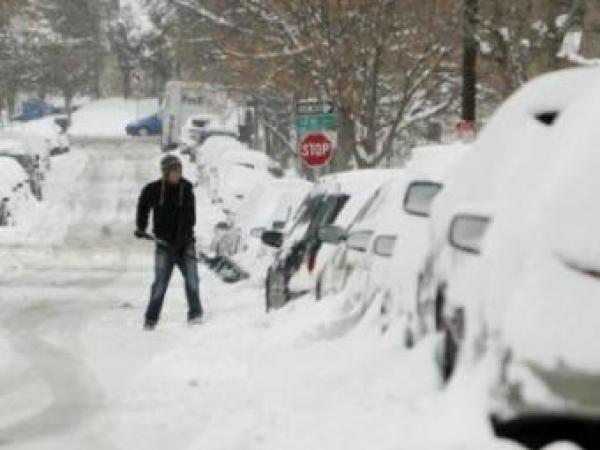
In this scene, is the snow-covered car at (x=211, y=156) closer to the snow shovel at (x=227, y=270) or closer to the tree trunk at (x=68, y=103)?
the snow shovel at (x=227, y=270)

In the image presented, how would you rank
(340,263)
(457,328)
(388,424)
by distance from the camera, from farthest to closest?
(340,263), (388,424), (457,328)

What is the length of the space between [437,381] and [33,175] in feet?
118

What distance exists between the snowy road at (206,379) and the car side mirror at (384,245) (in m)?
0.52

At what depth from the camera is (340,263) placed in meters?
11.1

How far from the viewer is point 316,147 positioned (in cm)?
2069

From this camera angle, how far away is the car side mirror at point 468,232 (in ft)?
17.4

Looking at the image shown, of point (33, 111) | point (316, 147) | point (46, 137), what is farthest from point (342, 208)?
point (33, 111)

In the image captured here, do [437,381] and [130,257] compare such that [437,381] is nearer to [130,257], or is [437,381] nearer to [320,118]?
[320,118]

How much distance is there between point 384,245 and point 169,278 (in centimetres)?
520

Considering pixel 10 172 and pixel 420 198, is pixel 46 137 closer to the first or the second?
pixel 10 172

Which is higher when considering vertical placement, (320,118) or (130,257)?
(320,118)

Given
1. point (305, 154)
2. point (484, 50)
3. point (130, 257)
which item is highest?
point (484, 50)

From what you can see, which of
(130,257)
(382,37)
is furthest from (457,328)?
(130,257)

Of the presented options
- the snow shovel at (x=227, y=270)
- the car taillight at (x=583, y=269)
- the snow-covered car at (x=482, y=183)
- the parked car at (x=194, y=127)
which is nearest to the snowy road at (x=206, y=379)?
the snow-covered car at (x=482, y=183)
